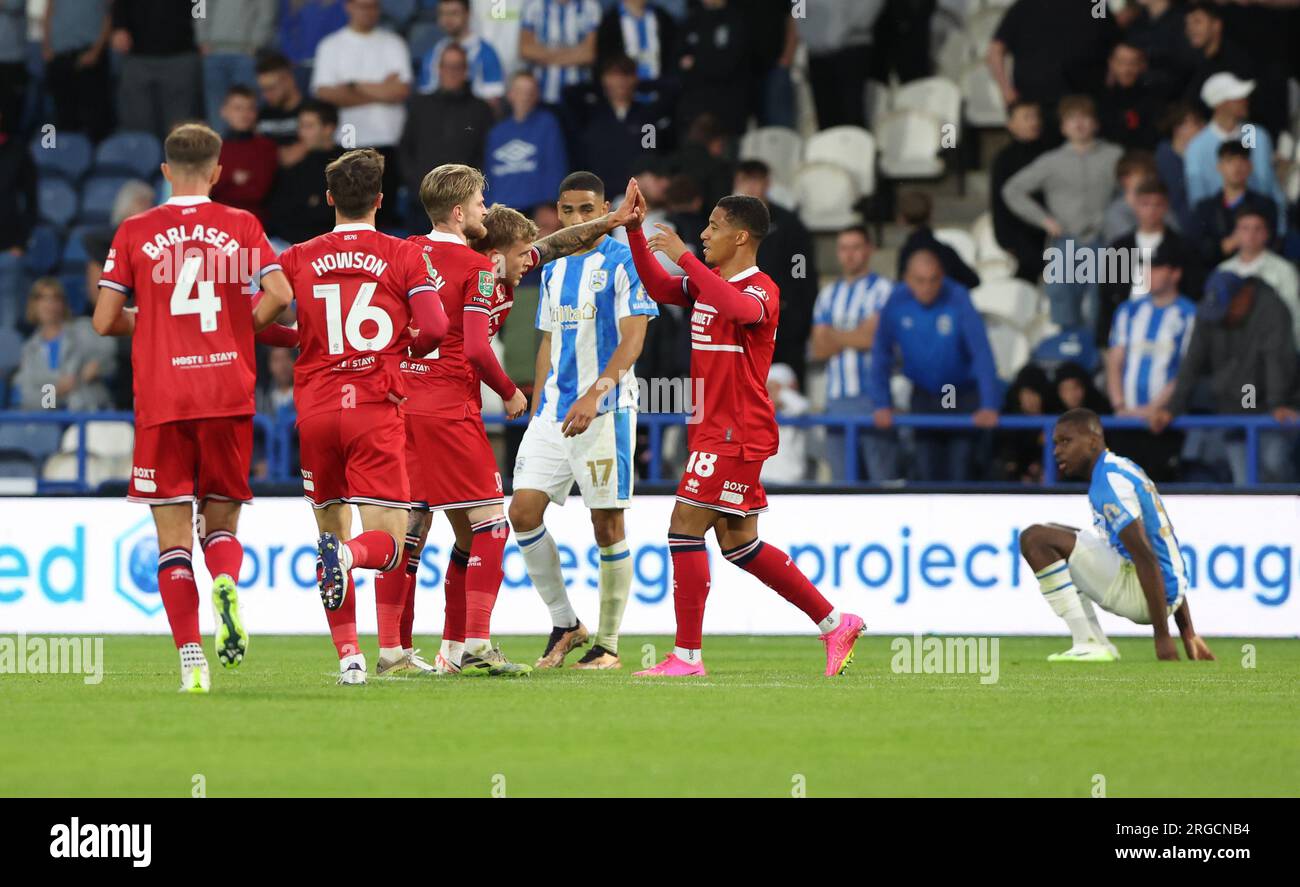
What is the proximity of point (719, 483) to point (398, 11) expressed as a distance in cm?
1184

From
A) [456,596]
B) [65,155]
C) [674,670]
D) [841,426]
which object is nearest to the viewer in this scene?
[674,670]

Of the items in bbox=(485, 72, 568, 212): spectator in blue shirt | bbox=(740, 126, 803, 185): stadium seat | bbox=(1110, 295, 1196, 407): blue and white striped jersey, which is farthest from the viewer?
bbox=(740, 126, 803, 185): stadium seat

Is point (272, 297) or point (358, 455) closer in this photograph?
point (272, 297)

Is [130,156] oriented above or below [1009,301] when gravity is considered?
above

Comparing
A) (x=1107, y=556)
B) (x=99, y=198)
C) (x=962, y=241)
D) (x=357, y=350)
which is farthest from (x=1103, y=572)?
(x=99, y=198)

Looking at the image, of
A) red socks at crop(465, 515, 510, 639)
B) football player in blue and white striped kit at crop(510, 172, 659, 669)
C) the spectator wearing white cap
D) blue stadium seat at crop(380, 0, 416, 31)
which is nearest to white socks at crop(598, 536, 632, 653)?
football player in blue and white striped kit at crop(510, 172, 659, 669)

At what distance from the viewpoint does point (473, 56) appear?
1895cm

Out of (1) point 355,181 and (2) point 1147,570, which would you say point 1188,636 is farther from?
(1) point 355,181

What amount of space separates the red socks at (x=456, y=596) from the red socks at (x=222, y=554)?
1.70 m

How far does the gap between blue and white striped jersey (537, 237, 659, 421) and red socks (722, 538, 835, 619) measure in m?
1.17

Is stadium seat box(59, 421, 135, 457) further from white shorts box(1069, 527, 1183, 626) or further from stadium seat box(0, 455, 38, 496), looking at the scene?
white shorts box(1069, 527, 1183, 626)

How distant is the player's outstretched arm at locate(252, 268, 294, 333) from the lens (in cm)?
867
